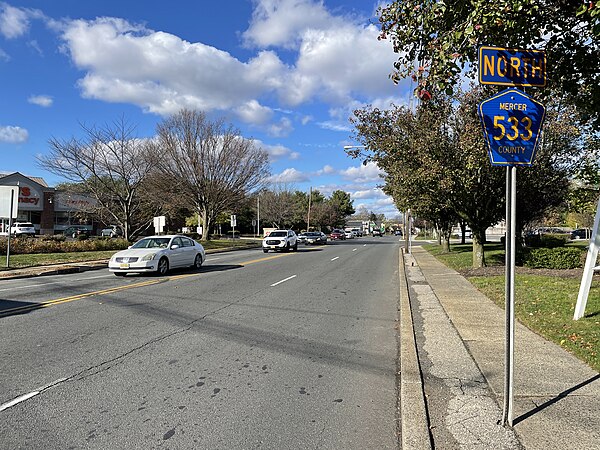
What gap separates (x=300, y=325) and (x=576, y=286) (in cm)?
789

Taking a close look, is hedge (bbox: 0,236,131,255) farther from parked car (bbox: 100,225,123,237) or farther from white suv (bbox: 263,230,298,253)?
parked car (bbox: 100,225,123,237)

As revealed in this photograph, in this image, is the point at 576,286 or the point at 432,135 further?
the point at 432,135

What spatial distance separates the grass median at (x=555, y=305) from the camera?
21.1ft

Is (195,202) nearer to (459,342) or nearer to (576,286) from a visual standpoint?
(576,286)

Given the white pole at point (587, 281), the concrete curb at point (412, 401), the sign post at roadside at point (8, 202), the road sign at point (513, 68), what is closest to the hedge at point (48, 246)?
the sign post at roadside at point (8, 202)

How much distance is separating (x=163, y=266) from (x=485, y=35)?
13.0m

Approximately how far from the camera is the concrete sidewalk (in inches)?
146

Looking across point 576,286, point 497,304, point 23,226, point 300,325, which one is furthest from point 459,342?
point 23,226

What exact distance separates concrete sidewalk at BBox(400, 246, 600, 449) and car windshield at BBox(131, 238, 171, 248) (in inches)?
447

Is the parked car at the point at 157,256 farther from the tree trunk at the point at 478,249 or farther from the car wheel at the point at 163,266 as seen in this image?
the tree trunk at the point at 478,249

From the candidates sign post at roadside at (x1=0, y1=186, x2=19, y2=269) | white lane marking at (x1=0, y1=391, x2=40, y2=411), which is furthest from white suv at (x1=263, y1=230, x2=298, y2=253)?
white lane marking at (x1=0, y1=391, x2=40, y2=411)

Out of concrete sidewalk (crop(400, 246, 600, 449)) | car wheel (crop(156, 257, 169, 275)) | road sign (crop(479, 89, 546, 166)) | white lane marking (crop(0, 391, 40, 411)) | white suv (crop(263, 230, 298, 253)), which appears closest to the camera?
concrete sidewalk (crop(400, 246, 600, 449))

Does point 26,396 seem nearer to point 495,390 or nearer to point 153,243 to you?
point 495,390

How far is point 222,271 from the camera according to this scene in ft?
57.8
